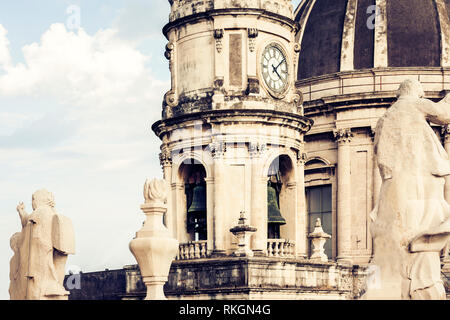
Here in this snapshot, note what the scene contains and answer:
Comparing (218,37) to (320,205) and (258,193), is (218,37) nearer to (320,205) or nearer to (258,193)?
(258,193)

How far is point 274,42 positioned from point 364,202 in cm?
1624

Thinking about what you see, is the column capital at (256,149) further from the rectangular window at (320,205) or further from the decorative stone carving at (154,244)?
the decorative stone carving at (154,244)

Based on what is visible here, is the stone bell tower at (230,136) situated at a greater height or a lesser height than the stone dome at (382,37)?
lesser

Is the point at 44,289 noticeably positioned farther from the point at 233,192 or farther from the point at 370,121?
the point at 370,121

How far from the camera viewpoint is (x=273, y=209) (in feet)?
143

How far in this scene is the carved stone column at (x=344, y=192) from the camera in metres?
57.3

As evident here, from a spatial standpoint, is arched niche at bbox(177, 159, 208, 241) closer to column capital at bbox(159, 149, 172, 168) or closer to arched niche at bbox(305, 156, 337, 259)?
column capital at bbox(159, 149, 172, 168)

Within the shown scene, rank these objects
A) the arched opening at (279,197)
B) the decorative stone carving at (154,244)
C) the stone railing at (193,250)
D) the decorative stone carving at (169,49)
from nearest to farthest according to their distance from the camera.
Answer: the decorative stone carving at (154,244), the stone railing at (193,250), the arched opening at (279,197), the decorative stone carving at (169,49)

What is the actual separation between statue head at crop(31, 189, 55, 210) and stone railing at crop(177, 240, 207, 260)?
62.2 ft

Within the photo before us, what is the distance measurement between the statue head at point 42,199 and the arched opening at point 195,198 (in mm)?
19952

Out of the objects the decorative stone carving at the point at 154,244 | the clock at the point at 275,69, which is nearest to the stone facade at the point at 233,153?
the clock at the point at 275,69

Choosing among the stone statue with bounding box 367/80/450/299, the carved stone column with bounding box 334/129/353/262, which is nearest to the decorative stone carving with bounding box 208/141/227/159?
the carved stone column with bounding box 334/129/353/262

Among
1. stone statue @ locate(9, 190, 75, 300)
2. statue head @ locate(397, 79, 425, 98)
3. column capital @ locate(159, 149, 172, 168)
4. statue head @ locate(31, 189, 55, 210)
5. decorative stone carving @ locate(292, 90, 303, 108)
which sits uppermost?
decorative stone carving @ locate(292, 90, 303, 108)

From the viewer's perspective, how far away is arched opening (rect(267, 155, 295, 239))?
43.5 m
